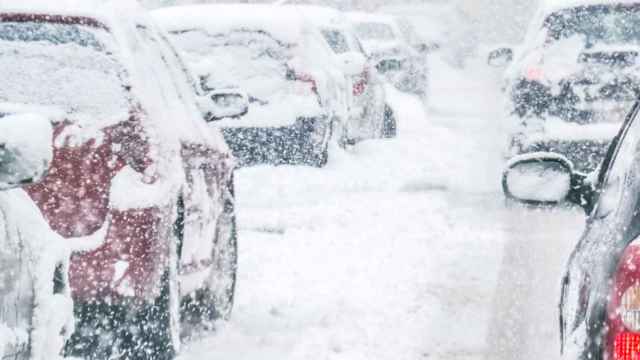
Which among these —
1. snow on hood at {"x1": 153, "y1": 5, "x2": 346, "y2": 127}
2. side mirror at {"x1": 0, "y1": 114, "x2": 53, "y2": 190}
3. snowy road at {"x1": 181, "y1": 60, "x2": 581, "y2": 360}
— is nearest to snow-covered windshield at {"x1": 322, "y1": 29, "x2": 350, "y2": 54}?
snowy road at {"x1": 181, "y1": 60, "x2": 581, "y2": 360}

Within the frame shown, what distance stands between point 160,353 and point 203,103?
6.50 ft

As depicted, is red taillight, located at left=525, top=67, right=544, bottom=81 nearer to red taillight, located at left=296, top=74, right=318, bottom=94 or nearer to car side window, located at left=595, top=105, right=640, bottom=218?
red taillight, located at left=296, top=74, right=318, bottom=94

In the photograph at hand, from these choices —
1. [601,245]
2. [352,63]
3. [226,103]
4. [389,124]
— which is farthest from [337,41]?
[601,245]

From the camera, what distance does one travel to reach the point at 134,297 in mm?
5410

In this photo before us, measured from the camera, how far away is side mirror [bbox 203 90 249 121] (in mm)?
7429

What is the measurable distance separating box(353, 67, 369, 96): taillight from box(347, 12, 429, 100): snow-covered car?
6.84 metres

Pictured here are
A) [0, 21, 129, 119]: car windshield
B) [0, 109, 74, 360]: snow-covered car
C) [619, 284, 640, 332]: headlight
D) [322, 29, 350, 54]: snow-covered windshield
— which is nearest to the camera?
[619, 284, 640, 332]: headlight

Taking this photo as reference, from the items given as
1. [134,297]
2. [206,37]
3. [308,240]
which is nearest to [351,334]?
[134,297]

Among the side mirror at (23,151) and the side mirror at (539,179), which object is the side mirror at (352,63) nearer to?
the side mirror at (539,179)

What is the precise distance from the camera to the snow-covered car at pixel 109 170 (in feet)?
17.4

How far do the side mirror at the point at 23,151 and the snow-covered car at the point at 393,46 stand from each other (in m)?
20.1

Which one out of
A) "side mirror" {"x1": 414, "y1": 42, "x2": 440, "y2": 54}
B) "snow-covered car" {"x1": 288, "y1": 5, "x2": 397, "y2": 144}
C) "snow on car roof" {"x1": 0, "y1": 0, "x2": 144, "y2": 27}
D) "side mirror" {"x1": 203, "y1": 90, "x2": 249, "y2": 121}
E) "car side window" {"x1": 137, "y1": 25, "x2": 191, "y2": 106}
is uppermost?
"snow on car roof" {"x1": 0, "y1": 0, "x2": 144, "y2": 27}

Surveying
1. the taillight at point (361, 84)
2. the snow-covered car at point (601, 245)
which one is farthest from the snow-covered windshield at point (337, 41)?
the snow-covered car at point (601, 245)

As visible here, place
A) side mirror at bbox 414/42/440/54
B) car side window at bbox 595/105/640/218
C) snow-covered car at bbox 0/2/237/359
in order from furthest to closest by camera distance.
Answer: side mirror at bbox 414/42/440/54
snow-covered car at bbox 0/2/237/359
car side window at bbox 595/105/640/218
